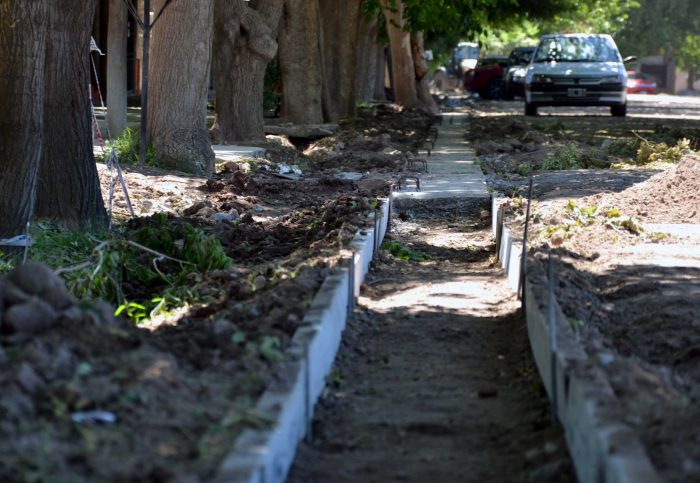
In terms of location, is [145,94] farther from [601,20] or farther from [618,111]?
[601,20]

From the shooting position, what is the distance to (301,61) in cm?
2389

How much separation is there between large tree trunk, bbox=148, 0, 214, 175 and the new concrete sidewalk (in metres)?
2.88

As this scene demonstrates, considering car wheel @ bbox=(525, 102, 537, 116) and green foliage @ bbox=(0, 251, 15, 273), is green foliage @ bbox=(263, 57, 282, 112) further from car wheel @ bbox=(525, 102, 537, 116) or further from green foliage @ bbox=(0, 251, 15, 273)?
green foliage @ bbox=(0, 251, 15, 273)

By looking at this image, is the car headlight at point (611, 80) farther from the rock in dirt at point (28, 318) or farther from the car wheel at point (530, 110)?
the rock in dirt at point (28, 318)

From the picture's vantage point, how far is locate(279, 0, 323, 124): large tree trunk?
77.3 ft

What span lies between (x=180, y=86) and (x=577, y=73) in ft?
50.3

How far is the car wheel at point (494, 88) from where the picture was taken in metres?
51.0

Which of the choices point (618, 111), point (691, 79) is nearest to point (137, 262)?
point (618, 111)

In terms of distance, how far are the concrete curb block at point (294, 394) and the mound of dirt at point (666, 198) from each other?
5.26 meters

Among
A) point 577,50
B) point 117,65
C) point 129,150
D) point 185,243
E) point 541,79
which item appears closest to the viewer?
point 185,243

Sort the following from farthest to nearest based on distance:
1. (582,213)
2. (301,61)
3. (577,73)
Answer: (577,73) < (301,61) < (582,213)

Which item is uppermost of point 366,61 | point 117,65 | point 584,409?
point 366,61

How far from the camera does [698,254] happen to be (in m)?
9.99

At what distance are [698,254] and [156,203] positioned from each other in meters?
5.67
